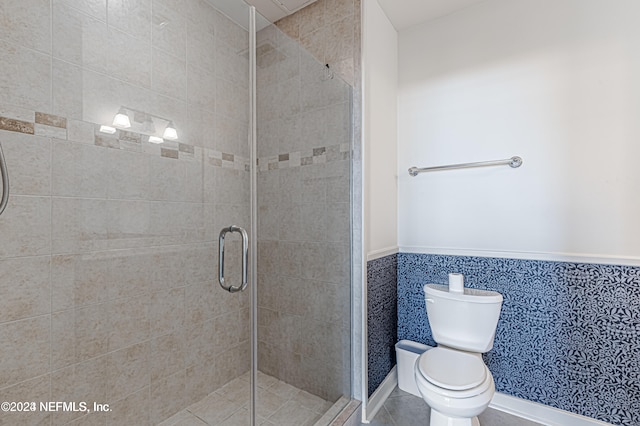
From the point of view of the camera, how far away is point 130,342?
1.32m

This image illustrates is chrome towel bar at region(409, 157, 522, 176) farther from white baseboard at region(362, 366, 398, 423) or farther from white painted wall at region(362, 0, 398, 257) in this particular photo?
white baseboard at region(362, 366, 398, 423)

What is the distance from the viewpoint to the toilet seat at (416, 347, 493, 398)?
1310 millimetres

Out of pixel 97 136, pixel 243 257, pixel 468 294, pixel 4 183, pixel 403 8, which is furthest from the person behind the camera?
pixel 403 8

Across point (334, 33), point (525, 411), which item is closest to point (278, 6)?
point (334, 33)

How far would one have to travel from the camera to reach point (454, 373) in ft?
4.63

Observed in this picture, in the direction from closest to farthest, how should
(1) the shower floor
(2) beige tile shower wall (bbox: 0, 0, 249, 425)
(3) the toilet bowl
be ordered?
(2) beige tile shower wall (bbox: 0, 0, 249, 425)
(3) the toilet bowl
(1) the shower floor

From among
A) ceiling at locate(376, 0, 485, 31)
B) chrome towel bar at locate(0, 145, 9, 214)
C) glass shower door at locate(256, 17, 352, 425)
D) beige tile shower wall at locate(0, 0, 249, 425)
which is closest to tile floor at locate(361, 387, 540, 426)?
glass shower door at locate(256, 17, 352, 425)

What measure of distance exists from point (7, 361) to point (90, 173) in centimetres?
74

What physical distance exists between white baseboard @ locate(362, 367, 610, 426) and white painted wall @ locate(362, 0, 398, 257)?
90 centimetres

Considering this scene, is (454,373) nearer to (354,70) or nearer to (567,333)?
(567,333)

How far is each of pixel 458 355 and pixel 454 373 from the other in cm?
19

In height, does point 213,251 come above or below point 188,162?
below

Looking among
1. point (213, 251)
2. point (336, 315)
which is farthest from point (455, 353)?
point (213, 251)

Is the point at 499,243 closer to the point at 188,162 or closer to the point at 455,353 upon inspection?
the point at 455,353
